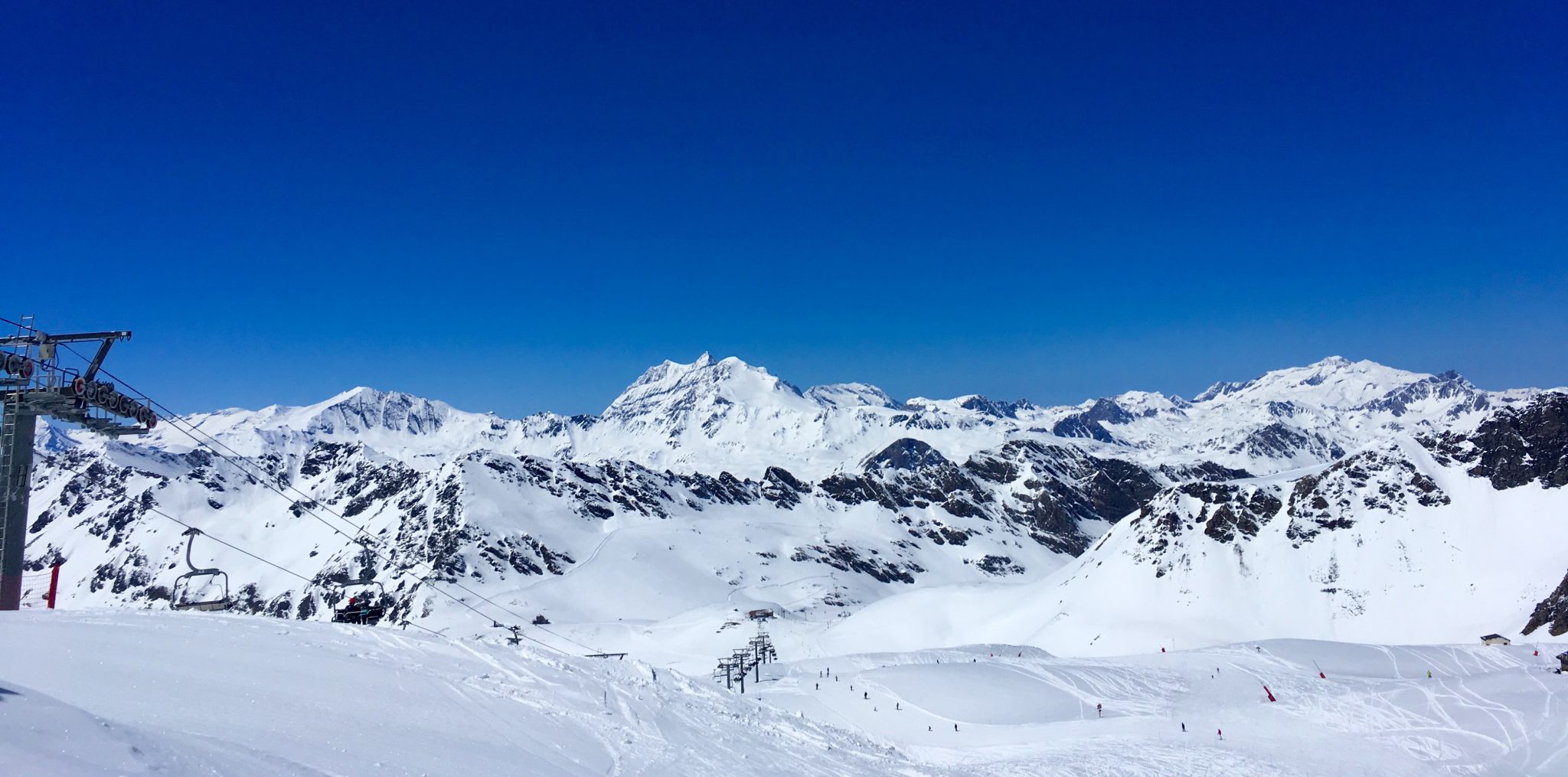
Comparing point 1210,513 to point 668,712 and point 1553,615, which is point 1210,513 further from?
point 668,712

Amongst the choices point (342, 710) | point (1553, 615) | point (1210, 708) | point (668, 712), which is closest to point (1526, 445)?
point (1553, 615)

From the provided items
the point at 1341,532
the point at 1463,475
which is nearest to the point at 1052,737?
the point at 1341,532

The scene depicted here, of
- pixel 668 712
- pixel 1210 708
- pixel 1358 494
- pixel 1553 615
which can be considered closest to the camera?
pixel 668 712

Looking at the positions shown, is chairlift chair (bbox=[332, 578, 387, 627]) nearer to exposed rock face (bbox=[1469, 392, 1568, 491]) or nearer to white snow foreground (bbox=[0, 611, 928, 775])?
white snow foreground (bbox=[0, 611, 928, 775])

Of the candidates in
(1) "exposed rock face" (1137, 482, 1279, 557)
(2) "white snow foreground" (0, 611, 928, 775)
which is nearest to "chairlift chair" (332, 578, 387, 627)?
(2) "white snow foreground" (0, 611, 928, 775)

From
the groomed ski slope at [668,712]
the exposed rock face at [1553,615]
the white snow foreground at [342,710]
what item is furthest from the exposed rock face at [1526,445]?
the white snow foreground at [342,710]

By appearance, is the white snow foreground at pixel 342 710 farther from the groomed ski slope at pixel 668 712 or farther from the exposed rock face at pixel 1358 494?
the exposed rock face at pixel 1358 494
